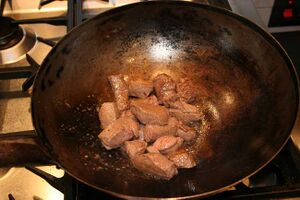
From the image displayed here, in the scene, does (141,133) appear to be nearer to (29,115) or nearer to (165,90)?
(165,90)

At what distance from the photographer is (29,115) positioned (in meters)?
0.99

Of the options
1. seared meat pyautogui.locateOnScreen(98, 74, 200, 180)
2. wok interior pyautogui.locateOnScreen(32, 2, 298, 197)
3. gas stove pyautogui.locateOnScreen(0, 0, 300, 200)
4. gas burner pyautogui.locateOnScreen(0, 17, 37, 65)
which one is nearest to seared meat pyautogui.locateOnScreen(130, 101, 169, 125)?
seared meat pyautogui.locateOnScreen(98, 74, 200, 180)

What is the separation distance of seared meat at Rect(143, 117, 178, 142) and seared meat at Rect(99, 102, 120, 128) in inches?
3.6

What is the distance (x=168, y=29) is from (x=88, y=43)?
0.26m

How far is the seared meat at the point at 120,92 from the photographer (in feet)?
3.16

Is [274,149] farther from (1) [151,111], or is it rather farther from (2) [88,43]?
(2) [88,43]

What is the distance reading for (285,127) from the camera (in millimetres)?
762

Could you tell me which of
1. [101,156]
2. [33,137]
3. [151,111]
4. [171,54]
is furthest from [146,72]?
[33,137]

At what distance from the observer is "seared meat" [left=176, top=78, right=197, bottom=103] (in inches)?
A: 38.7

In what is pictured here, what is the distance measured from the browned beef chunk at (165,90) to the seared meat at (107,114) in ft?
0.47

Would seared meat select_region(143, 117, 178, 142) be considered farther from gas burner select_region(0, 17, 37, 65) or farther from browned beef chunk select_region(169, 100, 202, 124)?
gas burner select_region(0, 17, 37, 65)

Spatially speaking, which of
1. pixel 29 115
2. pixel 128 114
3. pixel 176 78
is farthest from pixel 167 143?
pixel 29 115

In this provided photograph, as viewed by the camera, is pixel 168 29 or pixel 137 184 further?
pixel 168 29

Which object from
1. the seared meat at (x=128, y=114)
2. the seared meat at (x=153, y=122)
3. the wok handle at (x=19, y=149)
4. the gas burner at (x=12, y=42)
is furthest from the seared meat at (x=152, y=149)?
the gas burner at (x=12, y=42)
